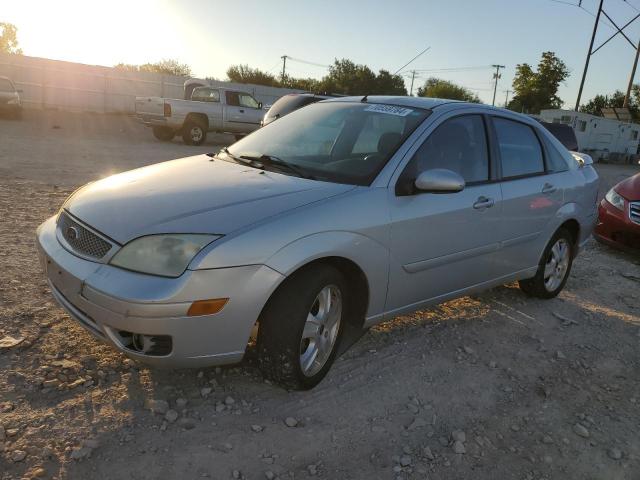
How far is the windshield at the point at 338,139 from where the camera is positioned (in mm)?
3258

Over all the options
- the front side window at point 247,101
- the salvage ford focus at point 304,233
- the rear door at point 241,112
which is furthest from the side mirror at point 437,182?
the front side window at point 247,101

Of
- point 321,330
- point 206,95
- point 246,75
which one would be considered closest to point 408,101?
point 321,330

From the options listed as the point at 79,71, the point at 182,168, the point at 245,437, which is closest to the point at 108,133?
the point at 79,71

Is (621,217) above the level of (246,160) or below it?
below

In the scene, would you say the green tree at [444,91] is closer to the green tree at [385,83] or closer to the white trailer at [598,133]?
the green tree at [385,83]

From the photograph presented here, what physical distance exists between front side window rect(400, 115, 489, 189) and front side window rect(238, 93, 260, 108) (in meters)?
15.0

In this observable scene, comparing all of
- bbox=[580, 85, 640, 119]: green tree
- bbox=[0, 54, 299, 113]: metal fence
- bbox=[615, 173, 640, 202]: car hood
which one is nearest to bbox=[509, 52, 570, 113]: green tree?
bbox=[580, 85, 640, 119]: green tree

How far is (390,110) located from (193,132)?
1426 centimetres

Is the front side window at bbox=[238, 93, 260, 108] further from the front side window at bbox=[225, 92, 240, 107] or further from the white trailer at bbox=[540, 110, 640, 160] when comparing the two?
the white trailer at bbox=[540, 110, 640, 160]

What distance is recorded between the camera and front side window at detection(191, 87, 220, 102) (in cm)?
1744

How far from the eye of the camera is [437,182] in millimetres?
3145

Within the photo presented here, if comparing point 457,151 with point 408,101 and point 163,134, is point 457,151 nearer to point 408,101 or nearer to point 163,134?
point 408,101

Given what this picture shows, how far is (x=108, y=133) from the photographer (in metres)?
19.9

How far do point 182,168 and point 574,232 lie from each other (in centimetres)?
361
